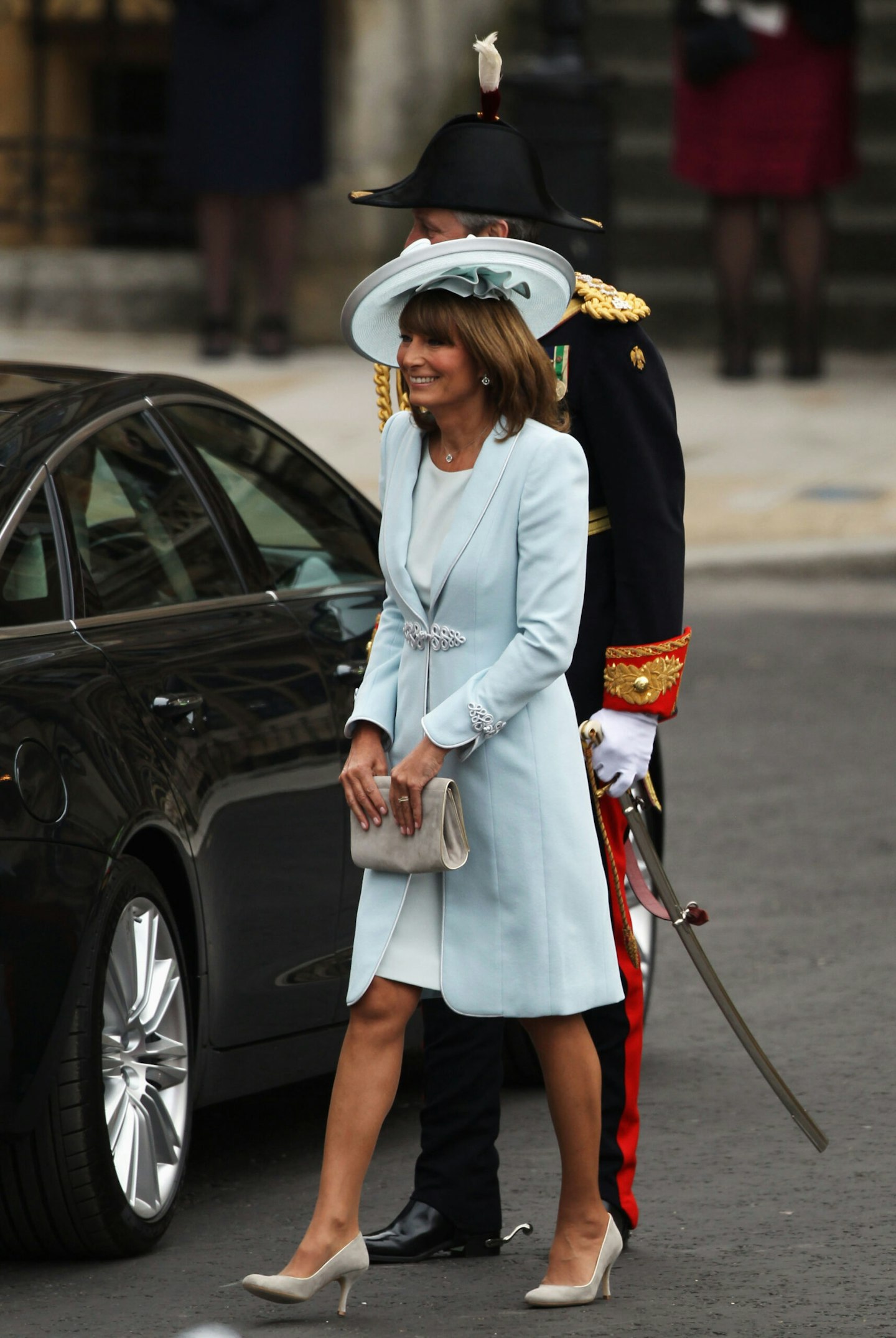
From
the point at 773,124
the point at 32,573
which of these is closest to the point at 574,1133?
the point at 32,573

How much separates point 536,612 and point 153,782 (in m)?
0.82

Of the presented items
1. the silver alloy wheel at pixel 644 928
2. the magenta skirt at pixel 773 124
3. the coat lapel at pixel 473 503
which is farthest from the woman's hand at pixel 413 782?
the magenta skirt at pixel 773 124

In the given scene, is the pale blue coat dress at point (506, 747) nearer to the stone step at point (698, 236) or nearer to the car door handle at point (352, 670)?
the car door handle at point (352, 670)

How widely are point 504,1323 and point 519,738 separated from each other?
35.9 inches

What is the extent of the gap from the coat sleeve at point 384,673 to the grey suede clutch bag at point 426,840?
0.13 m

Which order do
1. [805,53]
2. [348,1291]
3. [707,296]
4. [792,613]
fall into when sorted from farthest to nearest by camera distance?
1. [707,296]
2. [805,53]
3. [792,613]
4. [348,1291]

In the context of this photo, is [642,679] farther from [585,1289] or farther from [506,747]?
[585,1289]

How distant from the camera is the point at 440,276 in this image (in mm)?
4219

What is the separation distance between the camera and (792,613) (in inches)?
464

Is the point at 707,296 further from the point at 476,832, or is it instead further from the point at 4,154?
the point at 476,832

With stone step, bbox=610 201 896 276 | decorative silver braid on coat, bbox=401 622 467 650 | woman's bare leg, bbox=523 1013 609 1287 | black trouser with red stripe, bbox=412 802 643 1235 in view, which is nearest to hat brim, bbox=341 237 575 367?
decorative silver braid on coat, bbox=401 622 467 650

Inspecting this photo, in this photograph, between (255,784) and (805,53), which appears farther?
(805,53)

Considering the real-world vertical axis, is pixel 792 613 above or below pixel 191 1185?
below

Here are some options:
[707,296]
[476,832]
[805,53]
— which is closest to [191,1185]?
[476,832]
